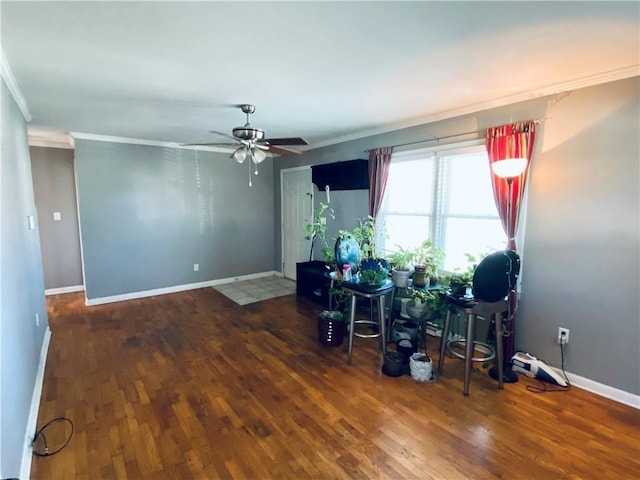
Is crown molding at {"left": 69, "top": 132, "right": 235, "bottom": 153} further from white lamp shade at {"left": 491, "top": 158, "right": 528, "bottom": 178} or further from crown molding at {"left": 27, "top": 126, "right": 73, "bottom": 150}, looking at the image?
white lamp shade at {"left": 491, "top": 158, "right": 528, "bottom": 178}

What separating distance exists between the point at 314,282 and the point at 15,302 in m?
3.32

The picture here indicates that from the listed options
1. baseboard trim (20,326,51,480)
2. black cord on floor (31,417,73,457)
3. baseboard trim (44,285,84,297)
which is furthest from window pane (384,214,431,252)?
baseboard trim (44,285,84,297)

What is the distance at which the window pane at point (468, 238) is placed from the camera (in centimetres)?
308

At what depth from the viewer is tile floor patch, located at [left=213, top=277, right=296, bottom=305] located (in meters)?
4.95

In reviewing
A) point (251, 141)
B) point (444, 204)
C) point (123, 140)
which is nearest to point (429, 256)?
point (444, 204)

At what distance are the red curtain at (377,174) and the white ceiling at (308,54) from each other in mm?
721

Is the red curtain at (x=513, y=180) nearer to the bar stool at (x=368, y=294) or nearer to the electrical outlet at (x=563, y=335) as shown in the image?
the electrical outlet at (x=563, y=335)

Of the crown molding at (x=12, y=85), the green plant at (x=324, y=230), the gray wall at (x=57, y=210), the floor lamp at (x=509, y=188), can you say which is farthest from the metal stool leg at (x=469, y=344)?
the gray wall at (x=57, y=210)

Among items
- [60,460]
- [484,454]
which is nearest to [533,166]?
[484,454]

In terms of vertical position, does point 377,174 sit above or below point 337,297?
above

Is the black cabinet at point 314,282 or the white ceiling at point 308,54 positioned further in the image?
the black cabinet at point 314,282

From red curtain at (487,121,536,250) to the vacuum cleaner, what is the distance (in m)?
0.96

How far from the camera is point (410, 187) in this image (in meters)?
3.81

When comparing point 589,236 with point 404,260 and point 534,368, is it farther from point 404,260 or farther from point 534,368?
point 404,260
